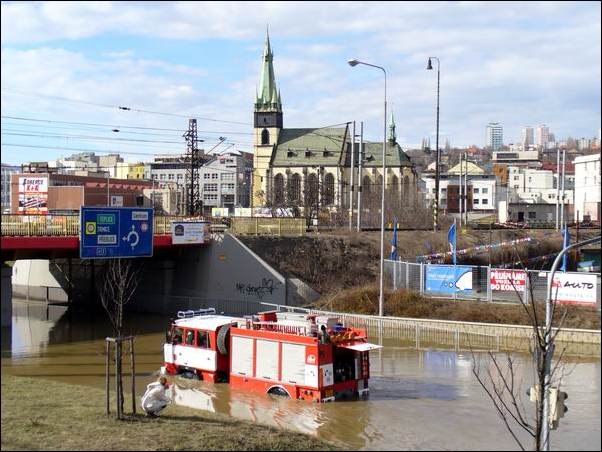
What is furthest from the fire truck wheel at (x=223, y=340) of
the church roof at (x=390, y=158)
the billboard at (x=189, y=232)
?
the church roof at (x=390, y=158)

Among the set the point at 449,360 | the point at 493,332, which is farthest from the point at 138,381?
the point at 493,332

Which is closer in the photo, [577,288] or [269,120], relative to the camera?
[577,288]

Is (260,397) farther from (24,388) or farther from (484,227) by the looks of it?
(484,227)

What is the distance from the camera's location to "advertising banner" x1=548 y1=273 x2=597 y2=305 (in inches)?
1102

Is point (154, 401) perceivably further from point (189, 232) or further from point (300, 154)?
point (300, 154)

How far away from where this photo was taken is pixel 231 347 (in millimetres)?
22422

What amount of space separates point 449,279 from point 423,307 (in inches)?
91.3

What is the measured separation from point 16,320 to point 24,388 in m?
23.5

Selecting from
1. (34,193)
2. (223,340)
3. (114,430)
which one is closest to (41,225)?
(223,340)

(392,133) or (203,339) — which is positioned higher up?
(392,133)

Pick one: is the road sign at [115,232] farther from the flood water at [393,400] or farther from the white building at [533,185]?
the white building at [533,185]

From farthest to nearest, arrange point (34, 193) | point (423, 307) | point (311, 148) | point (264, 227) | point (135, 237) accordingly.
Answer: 1. point (311, 148)
2. point (34, 193)
3. point (264, 227)
4. point (135, 237)
5. point (423, 307)

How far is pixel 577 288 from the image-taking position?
28.4 metres

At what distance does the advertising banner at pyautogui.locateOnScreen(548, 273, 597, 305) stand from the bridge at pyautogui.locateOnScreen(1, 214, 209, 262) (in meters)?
22.3
